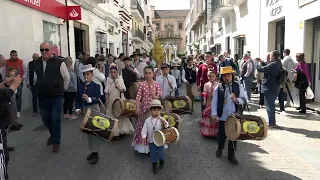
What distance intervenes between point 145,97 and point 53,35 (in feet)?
25.9

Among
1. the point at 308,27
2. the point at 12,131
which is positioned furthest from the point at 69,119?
the point at 308,27

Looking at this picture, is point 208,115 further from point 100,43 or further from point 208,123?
point 100,43

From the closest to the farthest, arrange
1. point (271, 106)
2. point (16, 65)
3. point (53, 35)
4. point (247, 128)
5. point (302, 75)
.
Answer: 1. point (247, 128)
2. point (271, 106)
3. point (16, 65)
4. point (302, 75)
5. point (53, 35)

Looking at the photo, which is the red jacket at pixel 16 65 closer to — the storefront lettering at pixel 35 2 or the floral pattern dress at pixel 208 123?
the storefront lettering at pixel 35 2

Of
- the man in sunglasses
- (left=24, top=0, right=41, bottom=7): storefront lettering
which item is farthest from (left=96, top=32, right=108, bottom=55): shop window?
the man in sunglasses

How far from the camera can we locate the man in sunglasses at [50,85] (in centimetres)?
532

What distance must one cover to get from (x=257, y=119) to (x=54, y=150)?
3.48 metres

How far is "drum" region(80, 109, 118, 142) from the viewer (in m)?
4.54

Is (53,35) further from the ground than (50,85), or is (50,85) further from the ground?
(53,35)

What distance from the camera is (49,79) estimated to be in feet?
17.5

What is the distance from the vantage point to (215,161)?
4.97 m

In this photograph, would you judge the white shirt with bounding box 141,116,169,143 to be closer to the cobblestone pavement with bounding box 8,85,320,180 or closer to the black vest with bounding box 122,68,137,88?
the cobblestone pavement with bounding box 8,85,320,180

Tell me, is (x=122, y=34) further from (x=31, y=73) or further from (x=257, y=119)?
(x=257, y=119)

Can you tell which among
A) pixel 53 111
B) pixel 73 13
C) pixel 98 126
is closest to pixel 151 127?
pixel 98 126
